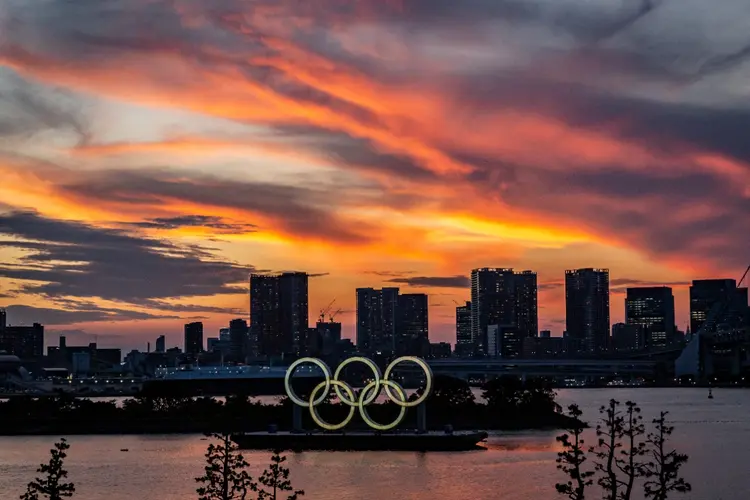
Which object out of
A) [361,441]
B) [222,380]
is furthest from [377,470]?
[222,380]

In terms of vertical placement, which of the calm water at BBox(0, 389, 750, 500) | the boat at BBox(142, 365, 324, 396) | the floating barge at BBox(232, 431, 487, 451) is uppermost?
the boat at BBox(142, 365, 324, 396)

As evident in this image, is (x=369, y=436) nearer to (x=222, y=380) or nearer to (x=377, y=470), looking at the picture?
(x=377, y=470)

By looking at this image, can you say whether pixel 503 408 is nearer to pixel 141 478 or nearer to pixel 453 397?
pixel 453 397

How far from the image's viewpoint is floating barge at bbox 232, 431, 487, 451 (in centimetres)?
8500

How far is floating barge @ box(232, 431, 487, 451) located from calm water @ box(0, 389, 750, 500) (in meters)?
2.05

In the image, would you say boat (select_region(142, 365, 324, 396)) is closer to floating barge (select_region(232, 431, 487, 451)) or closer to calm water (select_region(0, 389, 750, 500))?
calm water (select_region(0, 389, 750, 500))

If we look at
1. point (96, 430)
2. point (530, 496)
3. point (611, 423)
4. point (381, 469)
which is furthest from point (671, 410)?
point (611, 423)

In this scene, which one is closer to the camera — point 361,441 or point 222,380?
point 361,441

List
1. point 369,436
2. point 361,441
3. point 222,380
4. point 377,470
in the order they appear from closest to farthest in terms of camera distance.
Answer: point 377,470 < point 361,441 < point 369,436 < point 222,380

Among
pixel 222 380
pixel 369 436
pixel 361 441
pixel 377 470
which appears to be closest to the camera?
pixel 377 470

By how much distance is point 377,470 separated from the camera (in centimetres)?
7294

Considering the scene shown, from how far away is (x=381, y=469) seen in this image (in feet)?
241

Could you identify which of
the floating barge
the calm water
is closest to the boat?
the calm water

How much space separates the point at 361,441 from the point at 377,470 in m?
14.3
